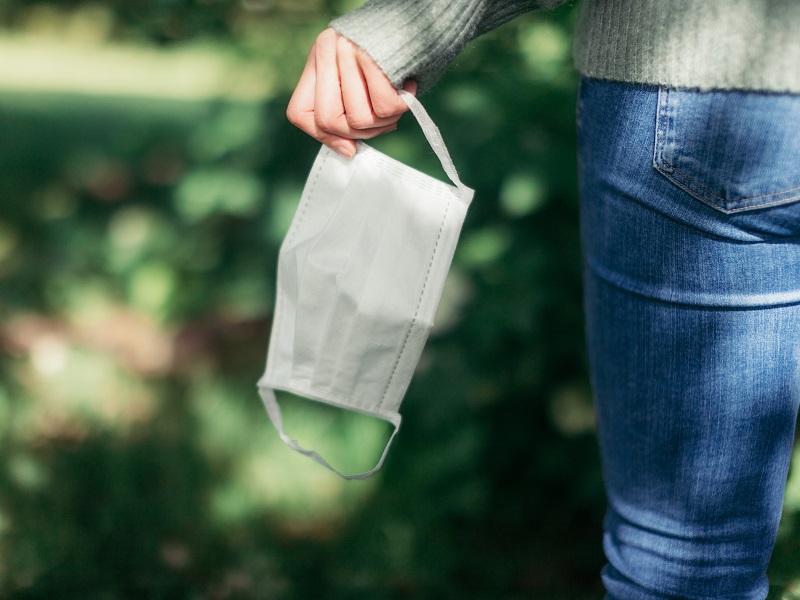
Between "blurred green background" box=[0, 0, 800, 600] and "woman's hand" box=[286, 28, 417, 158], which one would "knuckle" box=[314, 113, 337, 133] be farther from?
"blurred green background" box=[0, 0, 800, 600]

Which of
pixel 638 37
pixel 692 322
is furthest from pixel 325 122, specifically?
pixel 692 322

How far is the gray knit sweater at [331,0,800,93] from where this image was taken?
0.85 meters

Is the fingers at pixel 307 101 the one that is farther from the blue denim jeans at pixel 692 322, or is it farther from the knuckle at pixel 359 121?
the blue denim jeans at pixel 692 322

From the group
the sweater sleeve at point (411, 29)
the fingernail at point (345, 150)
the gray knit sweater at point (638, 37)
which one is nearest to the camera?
the gray knit sweater at point (638, 37)

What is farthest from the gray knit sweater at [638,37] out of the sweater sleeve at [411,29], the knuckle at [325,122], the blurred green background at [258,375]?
the blurred green background at [258,375]

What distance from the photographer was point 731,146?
2.89 ft

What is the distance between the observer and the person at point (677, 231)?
877 mm

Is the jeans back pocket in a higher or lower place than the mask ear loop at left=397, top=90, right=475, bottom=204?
higher

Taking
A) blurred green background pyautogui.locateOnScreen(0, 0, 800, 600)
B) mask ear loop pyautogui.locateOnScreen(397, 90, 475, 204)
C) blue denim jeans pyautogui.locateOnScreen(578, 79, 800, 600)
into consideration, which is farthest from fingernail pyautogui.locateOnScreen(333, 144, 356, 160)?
blurred green background pyautogui.locateOnScreen(0, 0, 800, 600)

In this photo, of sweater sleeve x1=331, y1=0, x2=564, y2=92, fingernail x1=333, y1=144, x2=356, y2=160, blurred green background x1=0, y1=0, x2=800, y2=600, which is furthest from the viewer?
blurred green background x1=0, y1=0, x2=800, y2=600

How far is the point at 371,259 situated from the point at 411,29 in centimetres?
36

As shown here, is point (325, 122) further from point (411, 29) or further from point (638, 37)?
point (638, 37)

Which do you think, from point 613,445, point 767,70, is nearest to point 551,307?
point 613,445

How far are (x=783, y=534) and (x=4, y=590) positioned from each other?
1.80 metres
